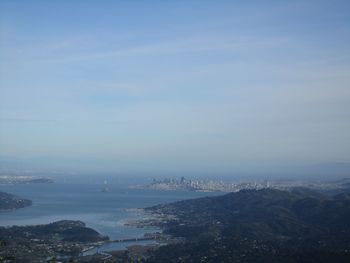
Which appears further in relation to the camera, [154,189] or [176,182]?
[176,182]

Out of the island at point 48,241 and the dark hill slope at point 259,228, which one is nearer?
the dark hill slope at point 259,228

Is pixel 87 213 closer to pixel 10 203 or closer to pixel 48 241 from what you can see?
pixel 10 203

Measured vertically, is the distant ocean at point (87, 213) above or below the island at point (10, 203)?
below

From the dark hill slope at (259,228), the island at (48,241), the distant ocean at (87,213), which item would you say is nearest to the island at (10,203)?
the distant ocean at (87,213)

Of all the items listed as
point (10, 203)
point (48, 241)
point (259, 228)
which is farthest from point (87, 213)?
point (259, 228)

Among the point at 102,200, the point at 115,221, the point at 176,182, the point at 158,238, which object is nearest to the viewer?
the point at 158,238

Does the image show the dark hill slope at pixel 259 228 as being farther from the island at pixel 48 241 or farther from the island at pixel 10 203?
the island at pixel 10 203

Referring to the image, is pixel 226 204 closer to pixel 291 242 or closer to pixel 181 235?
pixel 181 235

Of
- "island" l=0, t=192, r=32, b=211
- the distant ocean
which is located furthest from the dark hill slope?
"island" l=0, t=192, r=32, b=211

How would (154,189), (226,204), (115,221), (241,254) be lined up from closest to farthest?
(241,254) < (115,221) < (226,204) < (154,189)

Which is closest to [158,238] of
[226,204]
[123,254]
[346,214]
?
[123,254]

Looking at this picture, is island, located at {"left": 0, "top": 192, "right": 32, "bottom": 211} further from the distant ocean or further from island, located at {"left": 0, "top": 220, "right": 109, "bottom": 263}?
island, located at {"left": 0, "top": 220, "right": 109, "bottom": 263}
